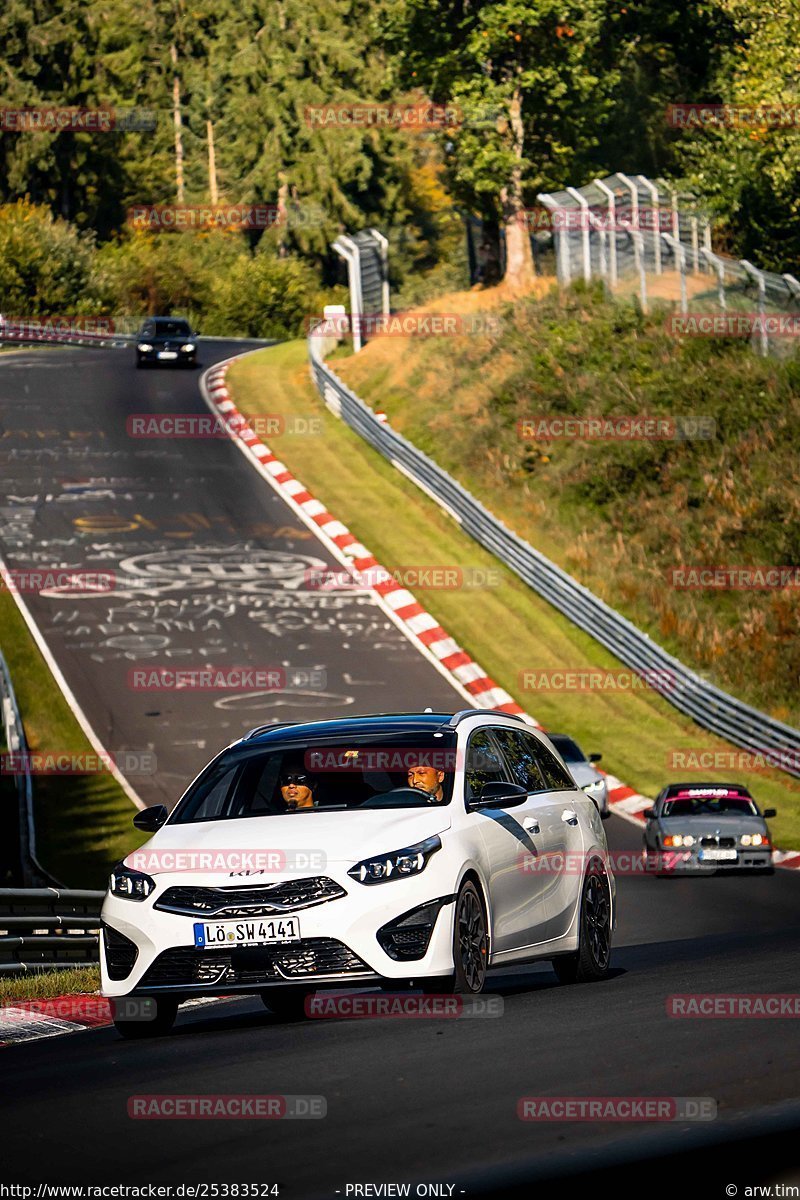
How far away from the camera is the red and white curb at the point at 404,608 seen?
26984mm

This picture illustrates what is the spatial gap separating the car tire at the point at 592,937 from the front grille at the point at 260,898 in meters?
2.31

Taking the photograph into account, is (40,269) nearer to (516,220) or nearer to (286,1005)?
(516,220)

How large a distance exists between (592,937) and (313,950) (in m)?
2.69

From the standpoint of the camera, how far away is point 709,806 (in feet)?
75.6

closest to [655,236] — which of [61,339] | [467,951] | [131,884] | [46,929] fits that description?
[61,339]

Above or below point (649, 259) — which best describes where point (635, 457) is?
below

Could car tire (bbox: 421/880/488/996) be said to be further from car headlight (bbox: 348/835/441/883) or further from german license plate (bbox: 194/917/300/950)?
german license plate (bbox: 194/917/300/950)

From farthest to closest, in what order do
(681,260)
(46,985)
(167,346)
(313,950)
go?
(167,346) → (681,260) → (46,985) → (313,950)

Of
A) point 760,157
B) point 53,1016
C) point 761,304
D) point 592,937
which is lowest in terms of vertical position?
point 53,1016

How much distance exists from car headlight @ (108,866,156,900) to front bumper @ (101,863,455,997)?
0.07 m

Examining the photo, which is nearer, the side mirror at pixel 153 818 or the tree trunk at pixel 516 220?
the side mirror at pixel 153 818

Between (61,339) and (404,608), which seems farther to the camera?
(61,339)

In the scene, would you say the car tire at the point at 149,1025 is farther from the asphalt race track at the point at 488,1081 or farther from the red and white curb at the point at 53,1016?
the red and white curb at the point at 53,1016

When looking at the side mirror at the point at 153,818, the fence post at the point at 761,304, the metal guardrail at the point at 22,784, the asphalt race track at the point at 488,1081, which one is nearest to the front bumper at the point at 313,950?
the asphalt race track at the point at 488,1081
